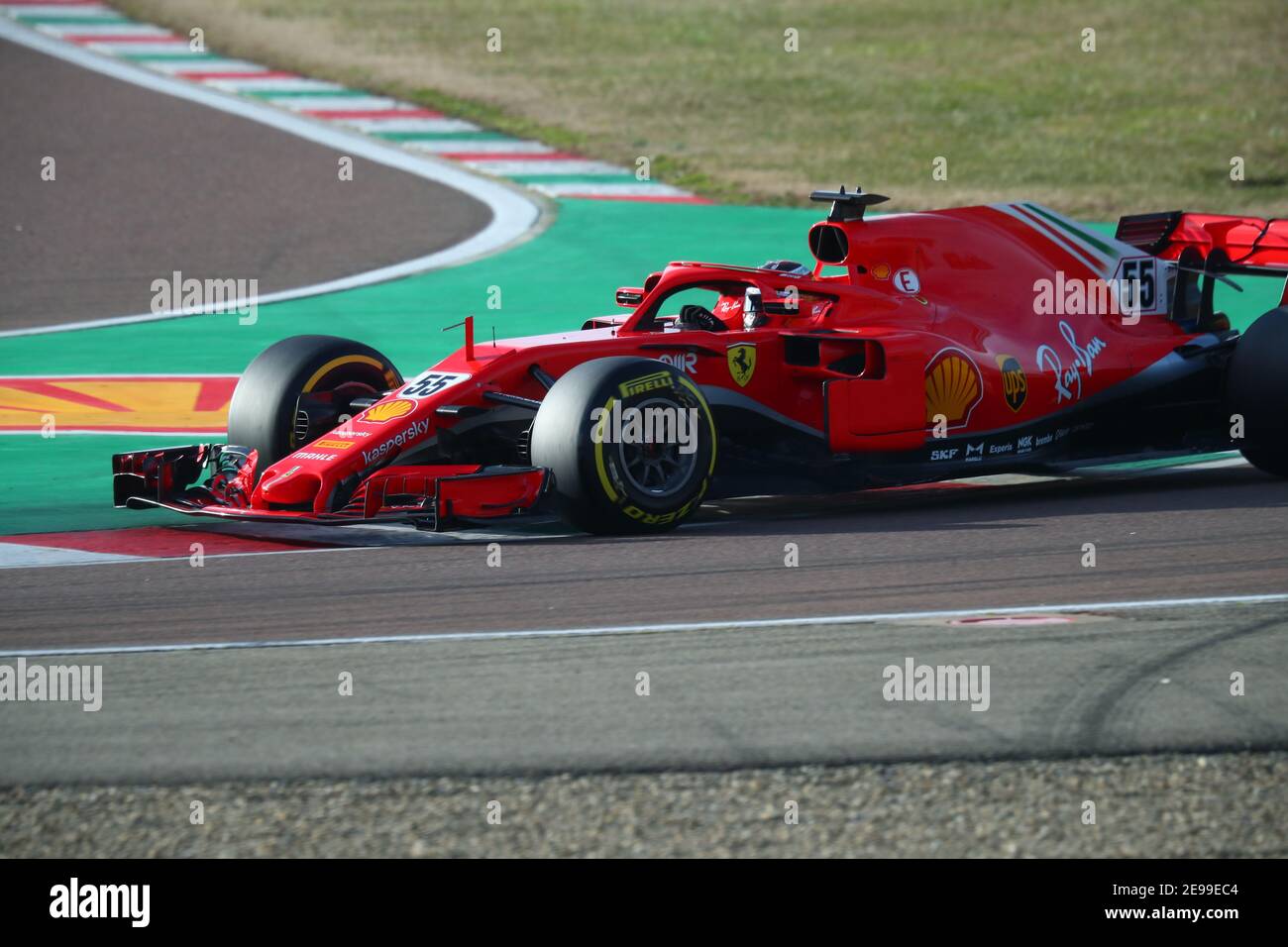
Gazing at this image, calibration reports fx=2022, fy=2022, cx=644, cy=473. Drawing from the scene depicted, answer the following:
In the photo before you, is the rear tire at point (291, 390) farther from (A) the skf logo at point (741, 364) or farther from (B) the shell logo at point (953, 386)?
(B) the shell logo at point (953, 386)

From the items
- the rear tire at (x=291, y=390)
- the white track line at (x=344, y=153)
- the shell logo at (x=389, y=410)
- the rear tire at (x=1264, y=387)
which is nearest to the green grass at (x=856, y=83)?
the white track line at (x=344, y=153)

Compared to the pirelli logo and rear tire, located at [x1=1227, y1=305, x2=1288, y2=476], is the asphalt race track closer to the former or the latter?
the pirelli logo

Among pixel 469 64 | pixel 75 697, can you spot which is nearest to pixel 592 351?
pixel 75 697

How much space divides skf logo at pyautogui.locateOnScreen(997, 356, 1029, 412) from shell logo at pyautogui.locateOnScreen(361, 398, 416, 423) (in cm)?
303

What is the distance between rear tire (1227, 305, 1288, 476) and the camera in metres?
10.5

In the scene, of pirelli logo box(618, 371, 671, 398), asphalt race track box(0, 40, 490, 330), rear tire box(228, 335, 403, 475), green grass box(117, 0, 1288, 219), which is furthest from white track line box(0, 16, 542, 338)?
pirelli logo box(618, 371, 671, 398)

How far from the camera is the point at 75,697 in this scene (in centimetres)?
684

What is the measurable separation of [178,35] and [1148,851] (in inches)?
1156

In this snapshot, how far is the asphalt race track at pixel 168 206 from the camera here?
19.0 m

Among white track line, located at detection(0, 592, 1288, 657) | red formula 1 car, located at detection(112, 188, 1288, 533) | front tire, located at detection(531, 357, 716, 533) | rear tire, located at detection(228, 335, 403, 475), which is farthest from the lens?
rear tire, located at detection(228, 335, 403, 475)

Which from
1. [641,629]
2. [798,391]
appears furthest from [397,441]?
[641,629]

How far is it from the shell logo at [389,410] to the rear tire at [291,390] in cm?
74

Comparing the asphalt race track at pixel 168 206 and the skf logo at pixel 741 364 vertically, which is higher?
the asphalt race track at pixel 168 206

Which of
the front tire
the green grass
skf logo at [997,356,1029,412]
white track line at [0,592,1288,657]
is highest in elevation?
the green grass
